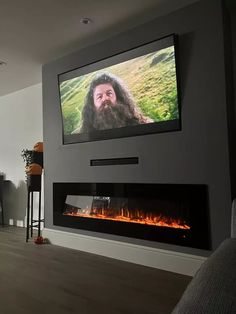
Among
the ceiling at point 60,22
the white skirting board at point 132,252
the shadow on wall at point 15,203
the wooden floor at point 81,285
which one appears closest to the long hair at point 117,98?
the ceiling at point 60,22

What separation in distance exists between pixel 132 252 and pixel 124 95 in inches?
63.7

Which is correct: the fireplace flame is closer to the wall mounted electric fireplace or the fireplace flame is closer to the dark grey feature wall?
the wall mounted electric fireplace

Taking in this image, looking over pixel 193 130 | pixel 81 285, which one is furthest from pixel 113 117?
pixel 81 285

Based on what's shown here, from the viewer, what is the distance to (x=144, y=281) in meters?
2.53

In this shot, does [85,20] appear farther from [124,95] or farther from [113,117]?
[113,117]

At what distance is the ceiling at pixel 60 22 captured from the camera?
2.68 m

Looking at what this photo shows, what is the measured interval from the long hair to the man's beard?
0.11ft

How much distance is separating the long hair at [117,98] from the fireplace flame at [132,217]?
3.12 feet

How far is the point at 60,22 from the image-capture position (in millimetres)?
2967

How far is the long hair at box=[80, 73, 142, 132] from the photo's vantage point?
308 cm

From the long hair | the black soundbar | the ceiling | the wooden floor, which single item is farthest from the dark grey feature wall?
the wooden floor

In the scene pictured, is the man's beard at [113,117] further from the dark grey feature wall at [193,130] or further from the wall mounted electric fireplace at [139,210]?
the wall mounted electric fireplace at [139,210]

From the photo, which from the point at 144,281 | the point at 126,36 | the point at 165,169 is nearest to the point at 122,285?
the point at 144,281

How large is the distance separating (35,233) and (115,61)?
2.92 metres
